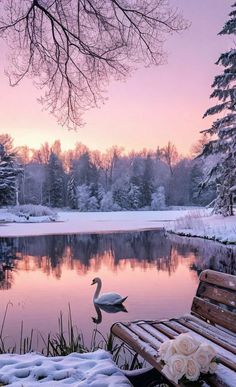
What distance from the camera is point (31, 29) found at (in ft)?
17.3

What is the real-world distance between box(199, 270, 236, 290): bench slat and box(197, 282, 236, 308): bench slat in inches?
2.3

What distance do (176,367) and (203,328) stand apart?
143 centimetres

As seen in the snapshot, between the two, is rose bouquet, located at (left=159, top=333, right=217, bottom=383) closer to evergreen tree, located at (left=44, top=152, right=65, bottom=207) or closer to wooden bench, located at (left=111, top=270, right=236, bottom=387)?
wooden bench, located at (left=111, top=270, right=236, bottom=387)

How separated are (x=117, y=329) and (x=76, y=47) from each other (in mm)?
3395

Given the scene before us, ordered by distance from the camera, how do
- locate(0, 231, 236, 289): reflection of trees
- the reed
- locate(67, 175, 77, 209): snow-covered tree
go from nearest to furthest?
1. the reed
2. locate(0, 231, 236, 289): reflection of trees
3. locate(67, 175, 77, 209): snow-covered tree

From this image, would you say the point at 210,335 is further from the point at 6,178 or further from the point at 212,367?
the point at 6,178

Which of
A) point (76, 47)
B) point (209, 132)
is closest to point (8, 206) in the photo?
point (209, 132)

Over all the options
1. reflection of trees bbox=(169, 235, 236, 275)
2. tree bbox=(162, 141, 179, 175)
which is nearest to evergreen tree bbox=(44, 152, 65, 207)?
tree bbox=(162, 141, 179, 175)

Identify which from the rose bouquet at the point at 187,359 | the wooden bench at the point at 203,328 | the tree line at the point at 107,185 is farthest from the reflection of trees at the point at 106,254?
the tree line at the point at 107,185

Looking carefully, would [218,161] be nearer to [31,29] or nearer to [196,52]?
[196,52]

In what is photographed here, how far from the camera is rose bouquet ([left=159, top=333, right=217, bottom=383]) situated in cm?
270

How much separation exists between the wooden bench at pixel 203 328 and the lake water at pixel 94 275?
121 inches

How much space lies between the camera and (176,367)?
271 cm

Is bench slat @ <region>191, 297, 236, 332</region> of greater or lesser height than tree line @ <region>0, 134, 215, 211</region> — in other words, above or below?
below
